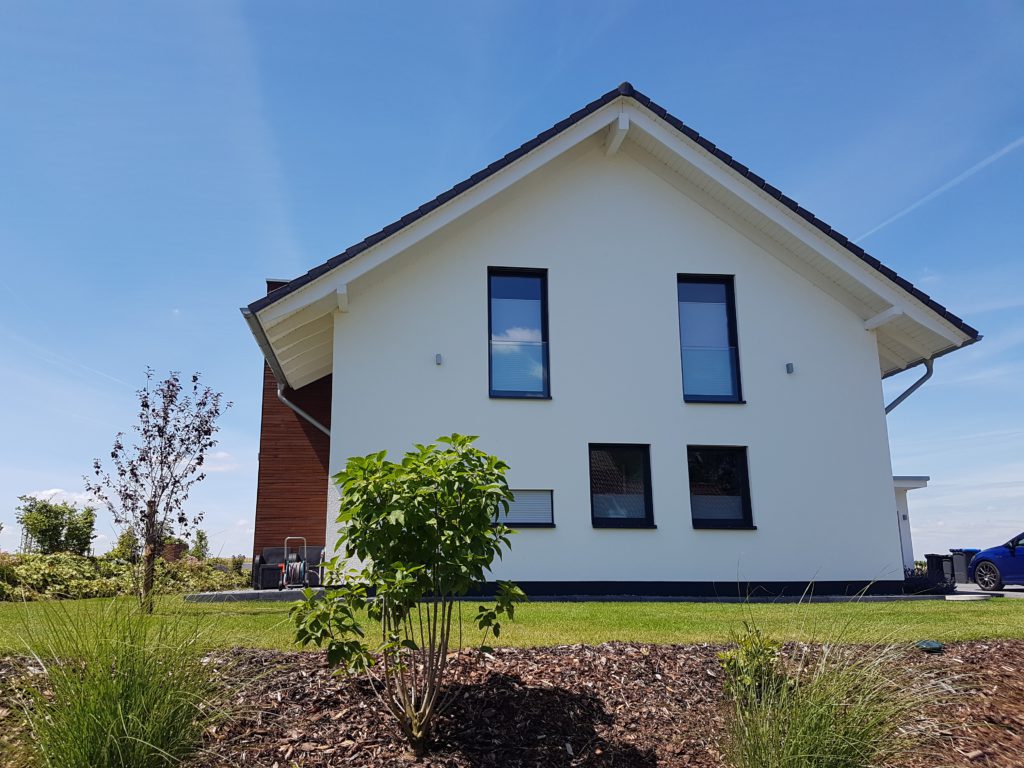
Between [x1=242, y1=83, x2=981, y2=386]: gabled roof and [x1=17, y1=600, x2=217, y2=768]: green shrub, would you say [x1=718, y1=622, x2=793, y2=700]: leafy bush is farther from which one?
[x1=242, y1=83, x2=981, y2=386]: gabled roof

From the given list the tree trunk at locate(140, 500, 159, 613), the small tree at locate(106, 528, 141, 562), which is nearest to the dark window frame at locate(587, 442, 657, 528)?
the tree trunk at locate(140, 500, 159, 613)

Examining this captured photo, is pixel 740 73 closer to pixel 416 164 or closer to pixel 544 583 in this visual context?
→ pixel 416 164

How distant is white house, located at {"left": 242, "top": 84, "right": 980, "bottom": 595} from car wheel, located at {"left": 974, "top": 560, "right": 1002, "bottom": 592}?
498 centimetres

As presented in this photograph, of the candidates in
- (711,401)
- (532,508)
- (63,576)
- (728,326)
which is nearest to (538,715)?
(532,508)

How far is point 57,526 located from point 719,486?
47.7 feet

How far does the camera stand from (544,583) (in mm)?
9961

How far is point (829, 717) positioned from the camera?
3.97m

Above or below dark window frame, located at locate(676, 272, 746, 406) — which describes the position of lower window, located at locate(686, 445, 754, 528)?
below

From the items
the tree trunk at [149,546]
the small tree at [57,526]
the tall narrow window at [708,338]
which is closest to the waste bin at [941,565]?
the tall narrow window at [708,338]

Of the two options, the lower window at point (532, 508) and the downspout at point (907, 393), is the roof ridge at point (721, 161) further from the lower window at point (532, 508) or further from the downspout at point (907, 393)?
the lower window at point (532, 508)

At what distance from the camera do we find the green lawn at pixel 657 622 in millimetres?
5062

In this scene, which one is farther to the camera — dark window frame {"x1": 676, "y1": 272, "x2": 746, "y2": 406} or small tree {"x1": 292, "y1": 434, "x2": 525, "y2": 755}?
dark window frame {"x1": 676, "y1": 272, "x2": 746, "y2": 406}

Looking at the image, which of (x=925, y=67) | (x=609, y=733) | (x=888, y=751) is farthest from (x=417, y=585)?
(x=925, y=67)

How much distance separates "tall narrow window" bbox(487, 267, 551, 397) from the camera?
35.0 feet
